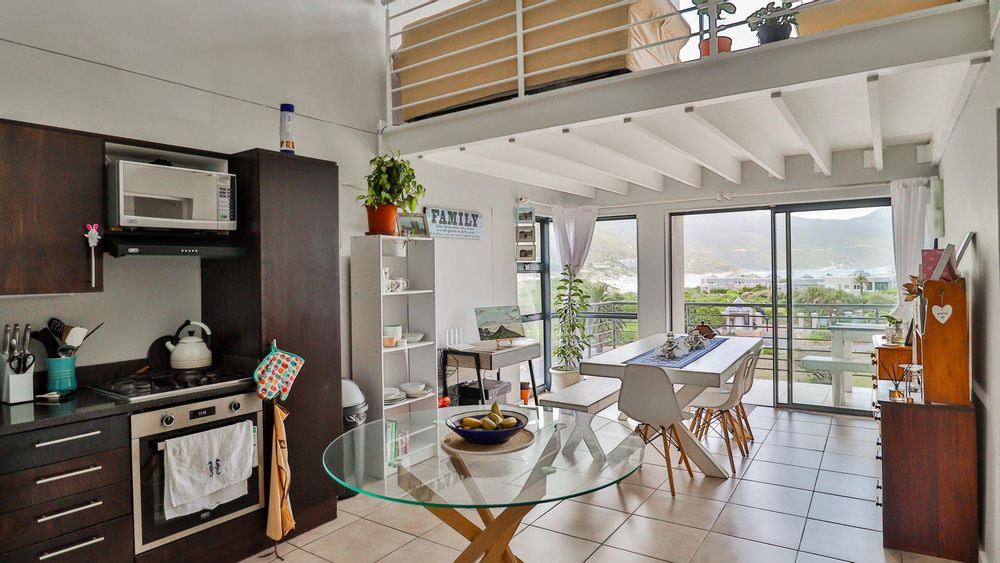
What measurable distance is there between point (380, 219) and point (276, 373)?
4.61ft

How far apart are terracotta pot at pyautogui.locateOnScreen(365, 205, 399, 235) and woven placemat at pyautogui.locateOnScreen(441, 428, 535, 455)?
198cm

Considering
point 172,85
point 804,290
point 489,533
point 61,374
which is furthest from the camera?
point 804,290

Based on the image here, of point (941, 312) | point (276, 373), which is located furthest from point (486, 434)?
point (941, 312)

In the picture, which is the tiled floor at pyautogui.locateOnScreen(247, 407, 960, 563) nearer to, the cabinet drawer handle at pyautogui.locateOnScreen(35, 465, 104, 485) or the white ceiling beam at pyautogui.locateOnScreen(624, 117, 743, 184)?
the cabinet drawer handle at pyautogui.locateOnScreen(35, 465, 104, 485)

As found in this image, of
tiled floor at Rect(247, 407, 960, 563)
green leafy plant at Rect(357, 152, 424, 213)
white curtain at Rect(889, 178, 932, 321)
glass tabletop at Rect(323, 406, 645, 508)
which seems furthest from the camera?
white curtain at Rect(889, 178, 932, 321)

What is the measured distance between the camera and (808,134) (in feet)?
13.8

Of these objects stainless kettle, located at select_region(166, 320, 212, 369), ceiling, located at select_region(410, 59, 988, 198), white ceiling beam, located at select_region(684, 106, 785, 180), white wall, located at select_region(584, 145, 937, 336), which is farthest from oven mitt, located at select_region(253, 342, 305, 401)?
white wall, located at select_region(584, 145, 937, 336)

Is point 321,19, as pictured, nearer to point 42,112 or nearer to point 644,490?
point 42,112

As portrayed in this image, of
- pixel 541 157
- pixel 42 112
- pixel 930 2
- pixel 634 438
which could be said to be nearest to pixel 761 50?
pixel 930 2

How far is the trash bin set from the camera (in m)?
Result: 3.79

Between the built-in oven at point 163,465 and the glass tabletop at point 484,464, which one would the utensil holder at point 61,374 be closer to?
the built-in oven at point 163,465

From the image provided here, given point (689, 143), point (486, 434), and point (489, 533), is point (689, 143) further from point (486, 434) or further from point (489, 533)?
point (489, 533)

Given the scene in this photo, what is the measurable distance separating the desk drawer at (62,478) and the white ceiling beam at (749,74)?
2751 millimetres

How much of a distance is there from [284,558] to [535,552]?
4.32 ft
